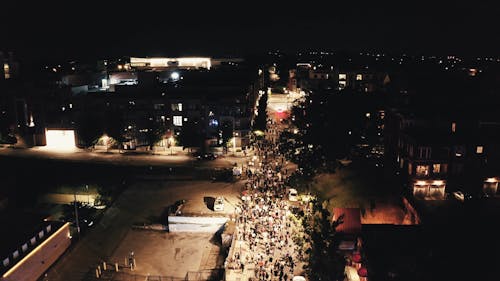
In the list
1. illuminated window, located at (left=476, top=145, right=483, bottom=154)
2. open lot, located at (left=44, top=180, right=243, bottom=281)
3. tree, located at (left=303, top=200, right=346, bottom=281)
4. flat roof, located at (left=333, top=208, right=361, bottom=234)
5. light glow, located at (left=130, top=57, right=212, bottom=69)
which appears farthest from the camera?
light glow, located at (left=130, top=57, right=212, bottom=69)

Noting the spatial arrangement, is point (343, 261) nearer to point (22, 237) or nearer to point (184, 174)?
point (22, 237)

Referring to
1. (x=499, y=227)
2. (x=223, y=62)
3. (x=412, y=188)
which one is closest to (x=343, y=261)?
(x=499, y=227)

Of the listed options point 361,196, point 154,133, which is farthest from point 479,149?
point 154,133

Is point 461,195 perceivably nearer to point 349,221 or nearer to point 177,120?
point 349,221

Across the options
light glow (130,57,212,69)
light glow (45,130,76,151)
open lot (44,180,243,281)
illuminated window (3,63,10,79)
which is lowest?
open lot (44,180,243,281)

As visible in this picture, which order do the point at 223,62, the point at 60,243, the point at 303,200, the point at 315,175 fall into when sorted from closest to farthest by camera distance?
the point at 60,243
the point at 303,200
the point at 315,175
the point at 223,62

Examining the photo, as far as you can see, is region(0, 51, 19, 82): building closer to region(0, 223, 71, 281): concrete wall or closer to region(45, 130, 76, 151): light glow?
region(45, 130, 76, 151): light glow

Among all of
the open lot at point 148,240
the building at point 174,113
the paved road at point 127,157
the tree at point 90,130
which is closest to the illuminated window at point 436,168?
the open lot at point 148,240

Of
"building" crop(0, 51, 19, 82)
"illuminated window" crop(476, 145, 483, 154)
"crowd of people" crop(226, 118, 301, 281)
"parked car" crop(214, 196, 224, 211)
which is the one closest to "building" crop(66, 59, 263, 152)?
"crowd of people" crop(226, 118, 301, 281)

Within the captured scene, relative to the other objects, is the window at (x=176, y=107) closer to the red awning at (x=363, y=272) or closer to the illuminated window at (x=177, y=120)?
the illuminated window at (x=177, y=120)
